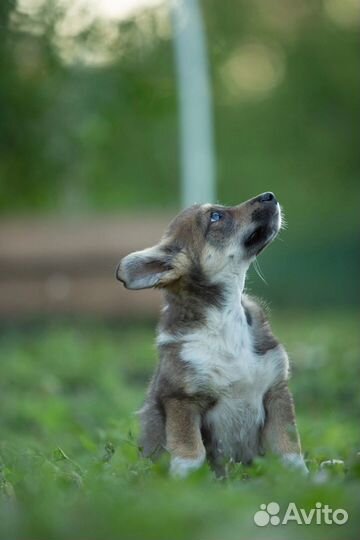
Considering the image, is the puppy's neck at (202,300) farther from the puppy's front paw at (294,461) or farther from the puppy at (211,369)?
the puppy's front paw at (294,461)

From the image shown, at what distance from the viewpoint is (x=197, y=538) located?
385 cm

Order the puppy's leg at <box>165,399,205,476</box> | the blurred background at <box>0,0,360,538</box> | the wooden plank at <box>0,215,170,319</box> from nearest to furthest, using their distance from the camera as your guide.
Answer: the puppy's leg at <box>165,399,205,476</box>, the blurred background at <box>0,0,360,538</box>, the wooden plank at <box>0,215,170,319</box>

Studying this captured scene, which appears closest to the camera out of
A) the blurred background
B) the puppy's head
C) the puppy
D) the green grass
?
the green grass

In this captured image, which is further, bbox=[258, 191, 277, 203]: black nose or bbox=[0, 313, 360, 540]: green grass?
bbox=[258, 191, 277, 203]: black nose

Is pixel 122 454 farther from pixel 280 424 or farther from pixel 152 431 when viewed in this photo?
pixel 280 424

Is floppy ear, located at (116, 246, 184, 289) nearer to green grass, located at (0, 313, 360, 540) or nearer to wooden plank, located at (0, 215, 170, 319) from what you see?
green grass, located at (0, 313, 360, 540)

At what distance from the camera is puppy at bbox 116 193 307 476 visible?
5559mm

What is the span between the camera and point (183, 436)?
5.43m

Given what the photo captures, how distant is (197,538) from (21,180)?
34.5 ft

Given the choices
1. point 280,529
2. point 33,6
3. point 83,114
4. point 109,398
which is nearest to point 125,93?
point 83,114

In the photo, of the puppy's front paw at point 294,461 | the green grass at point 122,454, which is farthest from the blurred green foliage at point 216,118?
the puppy's front paw at point 294,461

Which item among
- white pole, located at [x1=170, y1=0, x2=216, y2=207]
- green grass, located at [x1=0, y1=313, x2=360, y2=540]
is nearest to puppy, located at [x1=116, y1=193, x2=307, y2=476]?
green grass, located at [x1=0, y1=313, x2=360, y2=540]

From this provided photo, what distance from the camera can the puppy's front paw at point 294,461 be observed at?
542cm

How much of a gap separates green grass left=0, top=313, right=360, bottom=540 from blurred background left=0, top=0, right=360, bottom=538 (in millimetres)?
32
